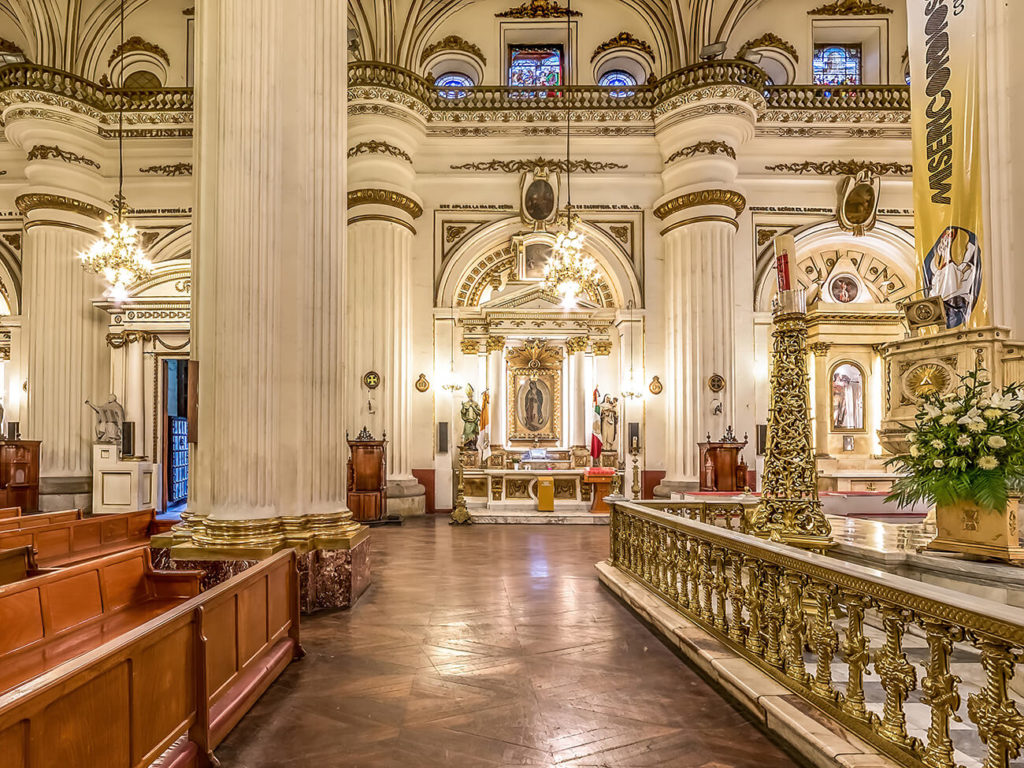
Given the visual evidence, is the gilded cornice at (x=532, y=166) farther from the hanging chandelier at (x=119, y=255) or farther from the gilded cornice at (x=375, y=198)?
the hanging chandelier at (x=119, y=255)

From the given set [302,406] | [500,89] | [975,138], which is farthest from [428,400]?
[975,138]

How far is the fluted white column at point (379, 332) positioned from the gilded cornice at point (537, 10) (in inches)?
224

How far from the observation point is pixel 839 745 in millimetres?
2555

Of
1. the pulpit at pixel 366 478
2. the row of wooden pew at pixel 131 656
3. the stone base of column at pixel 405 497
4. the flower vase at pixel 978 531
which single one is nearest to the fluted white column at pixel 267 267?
the row of wooden pew at pixel 131 656

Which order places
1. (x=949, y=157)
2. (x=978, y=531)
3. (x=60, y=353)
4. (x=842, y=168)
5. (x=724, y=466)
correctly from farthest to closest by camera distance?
1. (x=842, y=168)
2. (x=60, y=353)
3. (x=724, y=466)
4. (x=949, y=157)
5. (x=978, y=531)

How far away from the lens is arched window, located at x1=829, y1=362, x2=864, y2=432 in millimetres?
14102

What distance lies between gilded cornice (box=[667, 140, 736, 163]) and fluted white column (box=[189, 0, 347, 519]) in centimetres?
863

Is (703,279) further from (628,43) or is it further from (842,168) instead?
(628,43)

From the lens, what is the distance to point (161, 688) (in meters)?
2.47

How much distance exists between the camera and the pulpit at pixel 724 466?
38.8 feet

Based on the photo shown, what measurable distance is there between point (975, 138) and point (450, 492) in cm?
997

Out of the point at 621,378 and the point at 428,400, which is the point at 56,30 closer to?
the point at 428,400

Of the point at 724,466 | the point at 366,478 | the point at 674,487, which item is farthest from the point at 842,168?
the point at 366,478

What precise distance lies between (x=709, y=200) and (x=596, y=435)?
514cm
